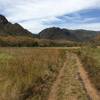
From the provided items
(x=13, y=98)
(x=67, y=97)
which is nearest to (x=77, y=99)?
(x=67, y=97)

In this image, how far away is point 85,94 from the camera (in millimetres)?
13281

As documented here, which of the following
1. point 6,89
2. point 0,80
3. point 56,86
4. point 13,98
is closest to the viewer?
point 13,98

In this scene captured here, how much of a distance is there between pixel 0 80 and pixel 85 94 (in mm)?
3872

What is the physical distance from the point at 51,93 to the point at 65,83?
2.77m

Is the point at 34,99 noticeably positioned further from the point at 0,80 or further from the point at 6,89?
the point at 0,80

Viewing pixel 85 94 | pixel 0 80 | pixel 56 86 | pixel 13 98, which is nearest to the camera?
pixel 13 98

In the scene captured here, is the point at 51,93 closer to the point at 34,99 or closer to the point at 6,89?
the point at 34,99

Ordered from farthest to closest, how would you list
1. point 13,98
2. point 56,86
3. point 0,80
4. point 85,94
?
point 56,86 < point 0,80 < point 85,94 < point 13,98

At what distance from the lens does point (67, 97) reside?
12773mm

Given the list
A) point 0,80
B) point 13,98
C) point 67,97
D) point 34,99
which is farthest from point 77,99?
point 0,80

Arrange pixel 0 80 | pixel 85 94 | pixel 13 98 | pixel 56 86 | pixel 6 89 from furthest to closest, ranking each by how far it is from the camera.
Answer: pixel 56 86, pixel 0 80, pixel 85 94, pixel 6 89, pixel 13 98

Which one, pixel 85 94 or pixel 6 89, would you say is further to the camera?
pixel 85 94

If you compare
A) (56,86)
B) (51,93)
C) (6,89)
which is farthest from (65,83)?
(6,89)

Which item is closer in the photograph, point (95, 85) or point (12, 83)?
point (12, 83)
